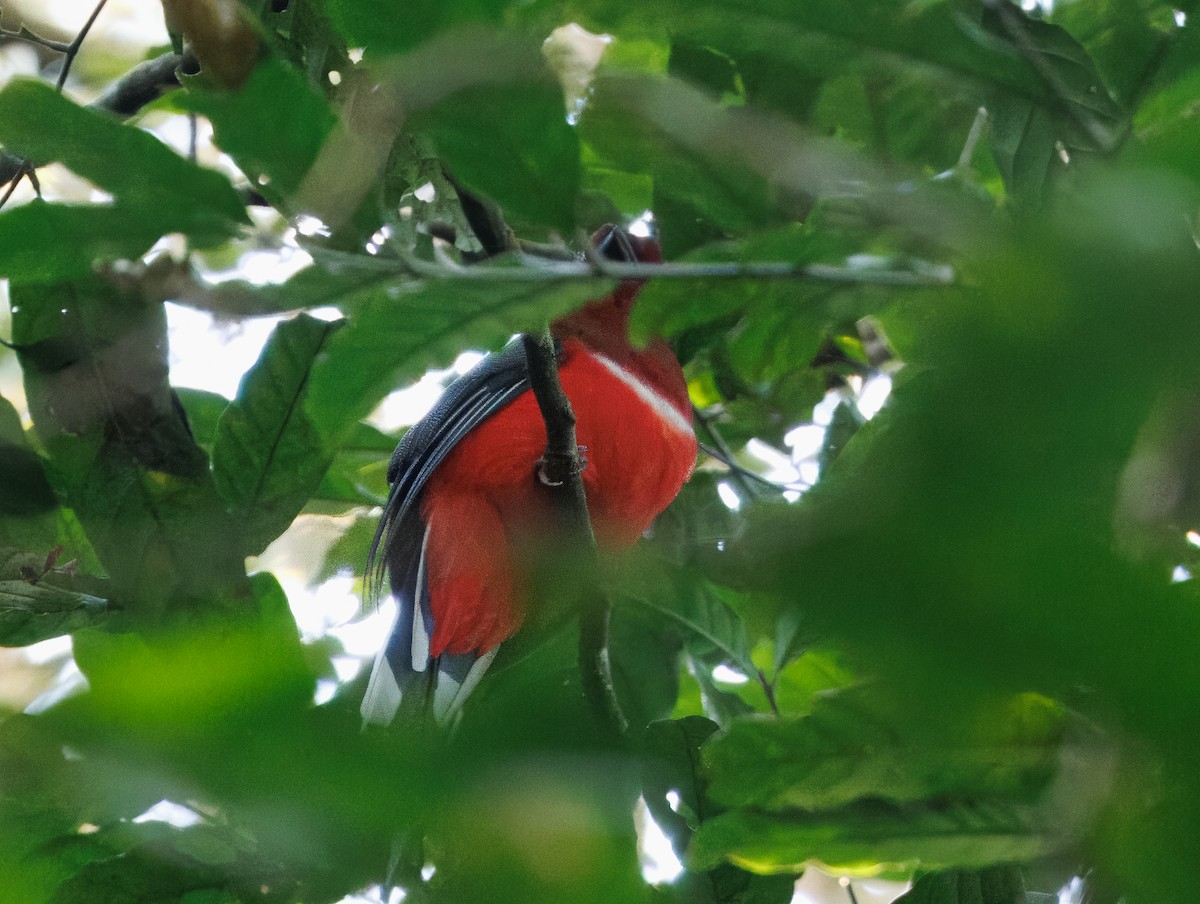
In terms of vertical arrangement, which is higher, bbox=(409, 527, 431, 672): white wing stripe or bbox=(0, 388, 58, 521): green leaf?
bbox=(0, 388, 58, 521): green leaf

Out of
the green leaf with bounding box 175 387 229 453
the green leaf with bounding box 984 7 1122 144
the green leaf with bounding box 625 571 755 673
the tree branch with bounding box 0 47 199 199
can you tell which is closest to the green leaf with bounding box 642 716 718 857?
the green leaf with bounding box 625 571 755 673

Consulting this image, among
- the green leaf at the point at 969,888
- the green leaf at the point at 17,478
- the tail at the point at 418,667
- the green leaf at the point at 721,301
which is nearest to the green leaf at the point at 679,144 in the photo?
the green leaf at the point at 721,301

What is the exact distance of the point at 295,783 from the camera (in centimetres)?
43

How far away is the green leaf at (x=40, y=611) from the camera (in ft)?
5.17

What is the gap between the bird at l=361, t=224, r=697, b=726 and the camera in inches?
94.4

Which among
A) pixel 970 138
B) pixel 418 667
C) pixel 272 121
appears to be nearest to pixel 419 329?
pixel 272 121

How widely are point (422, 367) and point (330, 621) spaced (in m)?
1.59

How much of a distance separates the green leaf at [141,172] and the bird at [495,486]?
1.51m

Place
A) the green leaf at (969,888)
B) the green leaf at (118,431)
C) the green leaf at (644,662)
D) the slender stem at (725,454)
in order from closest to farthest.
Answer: the green leaf at (969,888) < the green leaf at (118,431) < the green leaf at (644,662) < the slender stem at (725,454)

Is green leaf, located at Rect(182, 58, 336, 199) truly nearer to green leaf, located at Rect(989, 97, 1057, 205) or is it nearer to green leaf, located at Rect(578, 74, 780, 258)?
green leaf, located at Rect(578, 74, 780, 258)

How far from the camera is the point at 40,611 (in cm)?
160

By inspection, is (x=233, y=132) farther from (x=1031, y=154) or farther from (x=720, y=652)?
(x=720, y=652)

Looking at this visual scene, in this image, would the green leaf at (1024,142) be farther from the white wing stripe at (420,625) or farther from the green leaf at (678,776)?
the white wing stripe at (420,625)

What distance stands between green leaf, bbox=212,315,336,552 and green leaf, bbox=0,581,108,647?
239 millimetres
